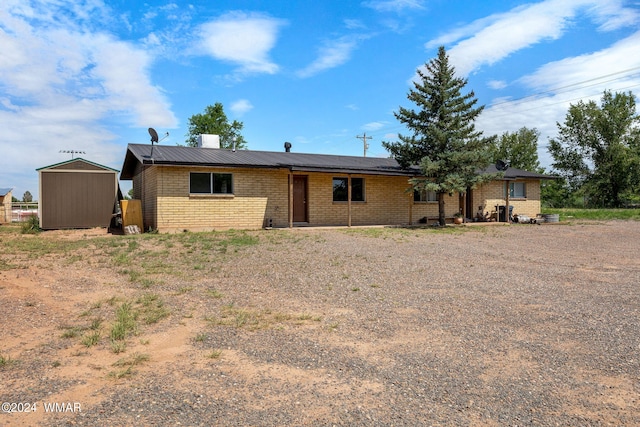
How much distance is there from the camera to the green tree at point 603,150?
41094mm

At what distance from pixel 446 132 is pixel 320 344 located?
1600cm

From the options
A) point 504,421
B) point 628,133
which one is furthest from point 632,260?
point 628,133

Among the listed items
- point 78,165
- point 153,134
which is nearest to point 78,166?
point 78,165

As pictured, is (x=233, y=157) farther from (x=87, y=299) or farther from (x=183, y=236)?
(x=87, y=299)

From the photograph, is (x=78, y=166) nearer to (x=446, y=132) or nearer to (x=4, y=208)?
(x=4, y=208)

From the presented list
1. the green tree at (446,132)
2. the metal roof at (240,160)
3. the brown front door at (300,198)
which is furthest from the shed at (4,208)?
the green tree at (446,132)

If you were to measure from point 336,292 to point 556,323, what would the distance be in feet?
9.93

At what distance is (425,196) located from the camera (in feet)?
70.5

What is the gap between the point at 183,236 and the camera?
1427cm

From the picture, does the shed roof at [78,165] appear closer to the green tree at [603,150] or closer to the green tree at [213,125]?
the green tree at [213,125]

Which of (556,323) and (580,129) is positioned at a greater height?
(580,129)

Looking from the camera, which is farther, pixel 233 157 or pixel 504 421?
pixel 233 157

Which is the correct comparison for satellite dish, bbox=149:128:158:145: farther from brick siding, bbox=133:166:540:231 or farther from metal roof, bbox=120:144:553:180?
brick siding, bbox=133:166:540:231

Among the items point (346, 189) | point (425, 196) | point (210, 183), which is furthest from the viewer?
point (425, 196)
